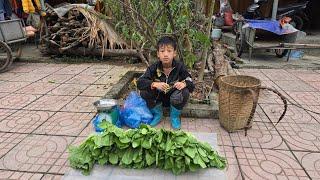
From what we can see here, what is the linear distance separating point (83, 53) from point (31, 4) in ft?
5.97

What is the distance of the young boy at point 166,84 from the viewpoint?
339cm

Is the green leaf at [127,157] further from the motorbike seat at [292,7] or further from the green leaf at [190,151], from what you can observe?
the motorbike seat at [292,7]

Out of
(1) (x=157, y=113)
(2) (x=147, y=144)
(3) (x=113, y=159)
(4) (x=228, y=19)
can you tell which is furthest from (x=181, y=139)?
(4) (x=228, y=19)

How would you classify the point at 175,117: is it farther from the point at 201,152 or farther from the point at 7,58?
the point at 7,58

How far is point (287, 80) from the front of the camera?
18.1ft

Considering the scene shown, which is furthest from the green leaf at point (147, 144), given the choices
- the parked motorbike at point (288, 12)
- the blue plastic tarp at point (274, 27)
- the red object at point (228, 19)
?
the parked motorbike at point (288, 12)

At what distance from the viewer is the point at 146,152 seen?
100 inches

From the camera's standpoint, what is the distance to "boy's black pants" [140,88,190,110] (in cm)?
347

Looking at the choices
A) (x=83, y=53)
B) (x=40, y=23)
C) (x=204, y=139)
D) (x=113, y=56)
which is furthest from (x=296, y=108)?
(x=40, y=23)

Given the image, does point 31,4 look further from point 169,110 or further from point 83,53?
point 169,110

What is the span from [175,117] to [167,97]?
0.28 metres

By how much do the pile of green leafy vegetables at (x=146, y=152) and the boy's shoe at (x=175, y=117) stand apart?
960 millimetres

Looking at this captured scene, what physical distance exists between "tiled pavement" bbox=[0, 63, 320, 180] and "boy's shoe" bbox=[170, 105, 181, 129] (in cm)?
9

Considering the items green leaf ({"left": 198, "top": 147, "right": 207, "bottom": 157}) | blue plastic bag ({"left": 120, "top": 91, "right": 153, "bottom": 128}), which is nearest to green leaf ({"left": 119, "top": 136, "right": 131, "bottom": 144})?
green leaf ({"left": 198, "top": 147, "right": 207, "bottom": 157})
